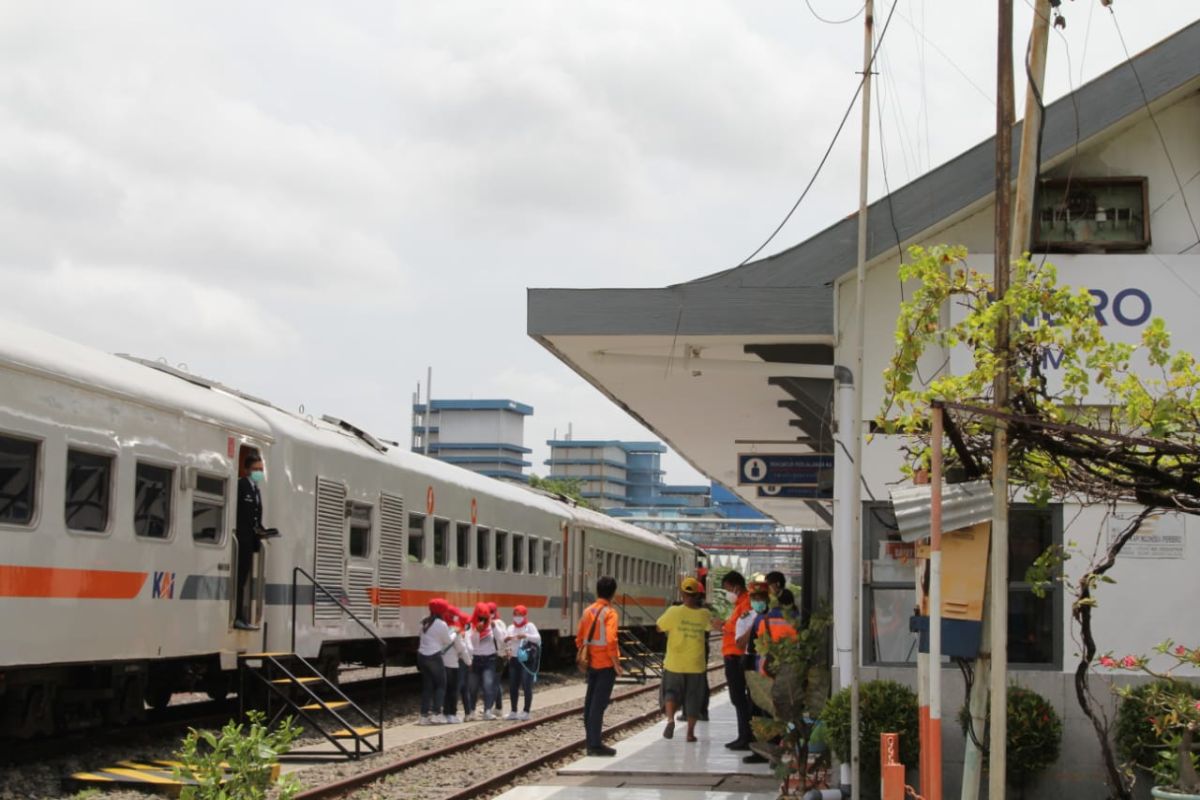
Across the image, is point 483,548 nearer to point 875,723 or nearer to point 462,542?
point 462,542

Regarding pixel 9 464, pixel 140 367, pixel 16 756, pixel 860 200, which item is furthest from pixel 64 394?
pixel 860 200

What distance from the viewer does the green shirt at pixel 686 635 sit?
15.3 meters

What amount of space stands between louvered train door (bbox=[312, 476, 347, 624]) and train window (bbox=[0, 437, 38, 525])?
18.3 feet

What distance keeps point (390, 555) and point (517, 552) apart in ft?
24.4

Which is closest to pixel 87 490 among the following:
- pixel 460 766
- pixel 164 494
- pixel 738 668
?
pixel 164 494

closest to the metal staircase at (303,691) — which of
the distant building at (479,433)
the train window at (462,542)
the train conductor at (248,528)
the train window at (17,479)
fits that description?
the train conductor at (248,528)

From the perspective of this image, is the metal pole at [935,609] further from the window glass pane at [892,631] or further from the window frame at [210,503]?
the window frame at [210,503]

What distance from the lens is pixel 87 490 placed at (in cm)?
1209

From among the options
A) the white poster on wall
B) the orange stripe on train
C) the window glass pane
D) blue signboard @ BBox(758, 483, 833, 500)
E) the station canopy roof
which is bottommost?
the window glass pane

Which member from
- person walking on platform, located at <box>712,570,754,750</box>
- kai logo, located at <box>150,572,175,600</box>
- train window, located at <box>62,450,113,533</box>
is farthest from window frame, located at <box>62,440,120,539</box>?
person walking on platform, located at <box>712,570,754,750</box>

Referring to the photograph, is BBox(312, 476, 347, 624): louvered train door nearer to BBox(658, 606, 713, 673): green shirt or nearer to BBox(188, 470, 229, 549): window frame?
BBox(188, 470, 229, 549): window frame

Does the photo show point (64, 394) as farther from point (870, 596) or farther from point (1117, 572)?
point (1117, 572)

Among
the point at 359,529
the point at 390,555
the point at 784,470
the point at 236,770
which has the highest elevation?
the point at 784,470

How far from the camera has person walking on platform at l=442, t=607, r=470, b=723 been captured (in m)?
18.9
